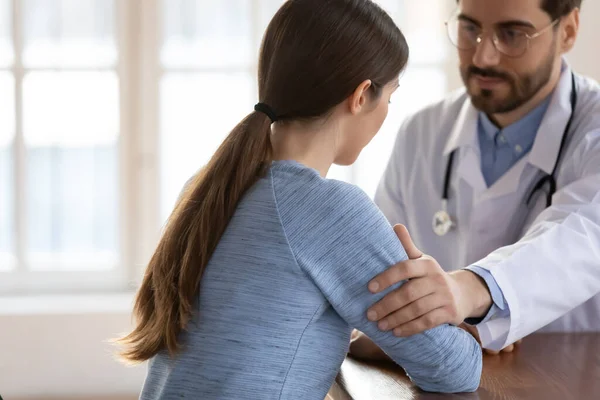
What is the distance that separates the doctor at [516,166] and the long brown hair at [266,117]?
466 millimetres

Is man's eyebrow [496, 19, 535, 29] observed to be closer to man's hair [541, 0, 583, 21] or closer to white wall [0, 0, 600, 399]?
man's hair [541, 0, 583, 21]

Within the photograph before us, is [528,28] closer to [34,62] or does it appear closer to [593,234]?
[593,234]

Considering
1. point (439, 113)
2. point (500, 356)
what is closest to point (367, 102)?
point (500, 356)

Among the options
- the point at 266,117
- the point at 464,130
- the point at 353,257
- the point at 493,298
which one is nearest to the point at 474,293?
the point at 493,298

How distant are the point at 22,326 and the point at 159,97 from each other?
917mm

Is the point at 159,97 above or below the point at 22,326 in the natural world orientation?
above

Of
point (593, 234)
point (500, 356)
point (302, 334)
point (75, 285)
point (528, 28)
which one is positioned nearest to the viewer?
point (302, 334)

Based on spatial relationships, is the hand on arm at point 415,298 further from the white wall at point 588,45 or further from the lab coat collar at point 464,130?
the white wall at point 588,45

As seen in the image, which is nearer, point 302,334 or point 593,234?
point 302,334

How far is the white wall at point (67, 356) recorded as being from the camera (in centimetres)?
310

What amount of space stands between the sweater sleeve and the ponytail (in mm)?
76

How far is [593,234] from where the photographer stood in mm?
1659

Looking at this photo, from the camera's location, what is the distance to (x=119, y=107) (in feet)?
Answer: 10.6

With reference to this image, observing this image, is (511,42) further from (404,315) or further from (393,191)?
(404,315)
